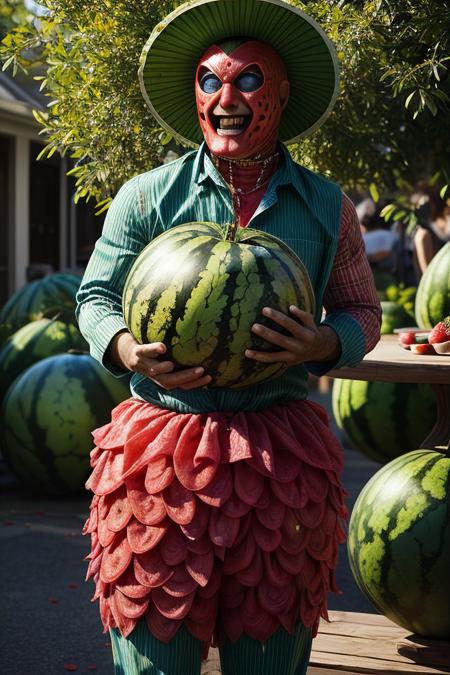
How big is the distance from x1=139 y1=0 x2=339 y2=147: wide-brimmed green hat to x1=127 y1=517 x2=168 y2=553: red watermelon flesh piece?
1.14m

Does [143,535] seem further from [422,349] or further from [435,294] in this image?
[435,294]

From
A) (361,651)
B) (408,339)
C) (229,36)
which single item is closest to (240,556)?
(229,36)

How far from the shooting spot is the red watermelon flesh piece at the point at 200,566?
2.61 m

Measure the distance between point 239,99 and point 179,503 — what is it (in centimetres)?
104

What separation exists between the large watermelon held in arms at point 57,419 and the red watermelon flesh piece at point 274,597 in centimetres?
495

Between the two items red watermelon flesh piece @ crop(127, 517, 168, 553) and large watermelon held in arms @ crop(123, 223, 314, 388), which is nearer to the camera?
large watermelon held in arms @ crop(123, 223, 314, 388)

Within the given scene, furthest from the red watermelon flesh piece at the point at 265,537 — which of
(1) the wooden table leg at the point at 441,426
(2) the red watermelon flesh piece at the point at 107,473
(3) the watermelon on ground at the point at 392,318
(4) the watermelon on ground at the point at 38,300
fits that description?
(4) the watermelon on ground at the point at 38,300

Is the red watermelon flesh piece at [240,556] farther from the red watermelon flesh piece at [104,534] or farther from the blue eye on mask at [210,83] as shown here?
the blue eye on mask at [210,83]

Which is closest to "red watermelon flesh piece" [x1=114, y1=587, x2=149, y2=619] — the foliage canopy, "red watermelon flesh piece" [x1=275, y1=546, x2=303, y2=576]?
"red watermelon flesh piece" [x1=275, y1=546, x2=303, y2=576]

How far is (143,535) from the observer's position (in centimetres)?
267

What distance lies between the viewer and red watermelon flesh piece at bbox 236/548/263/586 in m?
2.65

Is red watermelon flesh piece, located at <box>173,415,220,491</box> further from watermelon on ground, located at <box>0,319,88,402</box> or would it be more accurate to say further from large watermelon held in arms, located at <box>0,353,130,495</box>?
watermelon on ground, located at <box>0,319,88,402</box>

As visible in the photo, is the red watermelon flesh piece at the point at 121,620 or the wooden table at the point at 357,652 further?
the wooden table at the point at 357,652

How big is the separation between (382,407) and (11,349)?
11.4 ft
